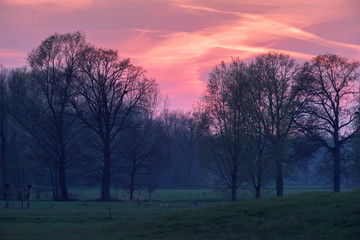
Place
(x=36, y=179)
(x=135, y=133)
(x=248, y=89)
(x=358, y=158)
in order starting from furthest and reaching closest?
(x=36, y=179) → (x=135, y=133) → (x=358, y=158) → (x=248, y=89)

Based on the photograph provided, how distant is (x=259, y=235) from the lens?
25.4 meters

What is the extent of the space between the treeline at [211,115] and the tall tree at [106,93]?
131 millimetres

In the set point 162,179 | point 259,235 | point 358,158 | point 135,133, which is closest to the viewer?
point 259,235

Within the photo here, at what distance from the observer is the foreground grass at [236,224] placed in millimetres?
24700

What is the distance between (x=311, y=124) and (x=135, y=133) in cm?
2679

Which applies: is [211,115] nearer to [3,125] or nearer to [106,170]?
[106,170]

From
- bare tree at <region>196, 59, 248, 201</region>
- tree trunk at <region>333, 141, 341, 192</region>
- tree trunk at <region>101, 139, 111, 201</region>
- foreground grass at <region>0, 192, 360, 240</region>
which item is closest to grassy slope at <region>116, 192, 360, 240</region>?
foreground grass at <region>0, 192, 360, 240</region>

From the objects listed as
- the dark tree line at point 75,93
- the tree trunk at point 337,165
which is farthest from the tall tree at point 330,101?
the dark tree line at point 75,93

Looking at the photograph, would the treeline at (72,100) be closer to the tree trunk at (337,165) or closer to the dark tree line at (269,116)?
the dark tree line at (269,116)

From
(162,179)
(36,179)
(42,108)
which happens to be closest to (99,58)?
(42,108)

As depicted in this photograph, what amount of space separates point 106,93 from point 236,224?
36.1m

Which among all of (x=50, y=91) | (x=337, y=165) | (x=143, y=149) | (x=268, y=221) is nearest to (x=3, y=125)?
(x=50, y=91)

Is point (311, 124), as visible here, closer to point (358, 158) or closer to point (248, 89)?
point (358, 158)

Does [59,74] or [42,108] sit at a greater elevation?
[59,74]
